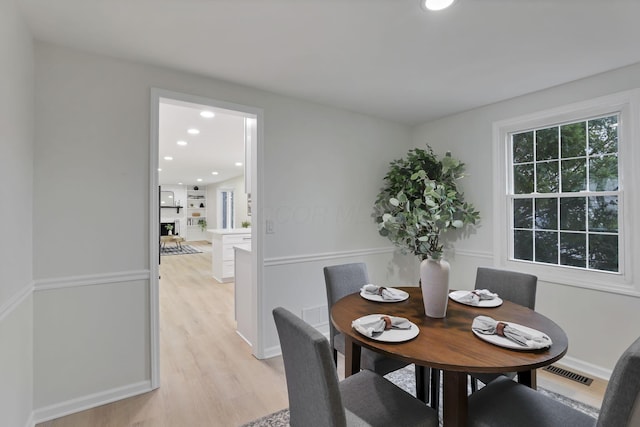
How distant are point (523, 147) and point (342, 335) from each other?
2552mm

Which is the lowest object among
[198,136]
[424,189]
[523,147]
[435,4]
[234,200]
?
[424,189]

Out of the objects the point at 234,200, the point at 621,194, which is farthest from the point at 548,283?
the point at 234,200

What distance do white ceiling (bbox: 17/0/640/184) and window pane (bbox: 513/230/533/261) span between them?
1.38 metres

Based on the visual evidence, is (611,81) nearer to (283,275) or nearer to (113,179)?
(283,275)

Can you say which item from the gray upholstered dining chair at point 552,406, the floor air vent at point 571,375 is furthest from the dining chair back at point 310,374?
the floor air vent at point 571,375

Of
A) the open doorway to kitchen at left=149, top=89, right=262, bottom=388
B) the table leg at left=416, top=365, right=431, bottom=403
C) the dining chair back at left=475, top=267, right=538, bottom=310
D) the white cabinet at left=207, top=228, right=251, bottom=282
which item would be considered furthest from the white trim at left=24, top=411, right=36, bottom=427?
the white cabinet at left=207, top=228, right=251, bottom=282

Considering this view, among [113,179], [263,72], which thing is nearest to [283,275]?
[113,179]

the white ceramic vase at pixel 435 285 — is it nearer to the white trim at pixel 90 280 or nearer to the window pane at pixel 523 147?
the white trim at pixel 90 280

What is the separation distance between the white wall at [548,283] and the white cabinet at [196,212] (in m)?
12.4

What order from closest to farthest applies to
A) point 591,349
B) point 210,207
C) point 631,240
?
1. point 631,240
2. point 591,349
3. point 210,207

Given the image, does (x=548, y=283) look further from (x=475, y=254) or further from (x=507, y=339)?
(x=507, y=339)

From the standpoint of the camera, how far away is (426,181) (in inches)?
119

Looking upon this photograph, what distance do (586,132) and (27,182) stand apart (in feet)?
13.5

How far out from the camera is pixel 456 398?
3.93 ft
